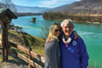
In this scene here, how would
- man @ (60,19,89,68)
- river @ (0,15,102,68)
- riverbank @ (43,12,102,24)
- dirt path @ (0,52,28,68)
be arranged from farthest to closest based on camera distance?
riverbank @ (43,12,102,24) < river @ (0,15,102,68) < dirt path @ (0,52,28,68) < man @ (60,19,89,68)

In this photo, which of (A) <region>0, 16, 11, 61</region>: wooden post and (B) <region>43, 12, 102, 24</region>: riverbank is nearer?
(A) <region>0, 16, 11, 61</region>: wooden post

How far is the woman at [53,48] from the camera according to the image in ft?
6.33

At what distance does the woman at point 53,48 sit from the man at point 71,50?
0.08 m

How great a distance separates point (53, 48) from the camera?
6.32 ft

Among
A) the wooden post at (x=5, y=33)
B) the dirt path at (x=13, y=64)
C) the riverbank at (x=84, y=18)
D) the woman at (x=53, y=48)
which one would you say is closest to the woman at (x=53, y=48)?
the woman at (x=53, y=48)

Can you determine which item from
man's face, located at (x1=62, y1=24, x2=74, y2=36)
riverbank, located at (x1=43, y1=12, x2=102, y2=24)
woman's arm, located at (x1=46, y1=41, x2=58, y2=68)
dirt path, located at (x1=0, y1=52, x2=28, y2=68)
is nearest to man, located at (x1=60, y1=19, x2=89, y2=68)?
man's face, located at (x1=62, y1=24, x2=74, y2=36)

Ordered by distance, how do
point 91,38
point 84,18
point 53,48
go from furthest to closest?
point 84,18 < point 91,38 < point 53,48

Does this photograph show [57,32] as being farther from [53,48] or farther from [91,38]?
[91,38]

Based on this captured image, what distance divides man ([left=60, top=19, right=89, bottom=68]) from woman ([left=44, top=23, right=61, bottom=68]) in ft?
0.26

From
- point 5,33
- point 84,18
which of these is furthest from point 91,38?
point 84,18

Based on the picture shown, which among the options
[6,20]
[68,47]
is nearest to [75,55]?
[68,47]

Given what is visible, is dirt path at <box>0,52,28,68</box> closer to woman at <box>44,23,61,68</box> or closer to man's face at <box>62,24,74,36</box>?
woman at <box>44,23,61,68</box>

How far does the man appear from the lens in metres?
1.91

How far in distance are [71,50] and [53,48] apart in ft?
0.90
